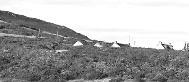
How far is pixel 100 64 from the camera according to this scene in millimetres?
35375

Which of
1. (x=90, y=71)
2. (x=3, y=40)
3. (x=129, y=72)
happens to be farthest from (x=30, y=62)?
(x=3, y=40)

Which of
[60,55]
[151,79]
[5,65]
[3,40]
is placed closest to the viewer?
[151,79]

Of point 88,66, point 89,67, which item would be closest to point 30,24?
point 88,66

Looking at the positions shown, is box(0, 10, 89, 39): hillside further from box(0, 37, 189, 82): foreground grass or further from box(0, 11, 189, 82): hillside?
box(0, 11, 189, 82): hillside

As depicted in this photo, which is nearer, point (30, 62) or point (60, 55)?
point (30, 62)

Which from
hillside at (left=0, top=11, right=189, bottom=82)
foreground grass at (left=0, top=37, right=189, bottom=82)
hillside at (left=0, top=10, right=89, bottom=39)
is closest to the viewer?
hillside at (left=0, top=11, right=189, bottom=82)

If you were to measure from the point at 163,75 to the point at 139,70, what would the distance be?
2.99 m

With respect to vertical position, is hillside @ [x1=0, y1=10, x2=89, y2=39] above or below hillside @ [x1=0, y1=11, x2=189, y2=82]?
above

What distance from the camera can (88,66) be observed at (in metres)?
34.6

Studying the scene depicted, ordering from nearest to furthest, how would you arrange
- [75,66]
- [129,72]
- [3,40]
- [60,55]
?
[129,72], [75,66], [60,55], [3,40]

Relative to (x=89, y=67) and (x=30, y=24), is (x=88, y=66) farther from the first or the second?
(x=30, y=24)

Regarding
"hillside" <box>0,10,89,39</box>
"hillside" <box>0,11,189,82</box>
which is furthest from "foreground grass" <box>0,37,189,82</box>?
"hillside" <box>0,10,89,39</box>

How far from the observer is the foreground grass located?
30700mm

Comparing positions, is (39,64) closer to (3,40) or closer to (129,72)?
(129,72)
